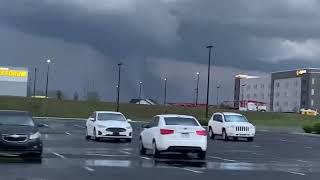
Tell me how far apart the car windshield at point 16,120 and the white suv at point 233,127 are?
68.1ft

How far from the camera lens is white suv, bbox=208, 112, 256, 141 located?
4078 cm

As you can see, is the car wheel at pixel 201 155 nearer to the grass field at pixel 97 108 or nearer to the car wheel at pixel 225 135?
the car wheel at pixel 225 135

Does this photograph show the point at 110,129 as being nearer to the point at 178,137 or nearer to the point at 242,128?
the point at 242,128

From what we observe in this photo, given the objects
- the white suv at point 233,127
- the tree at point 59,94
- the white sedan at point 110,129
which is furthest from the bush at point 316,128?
the tree at point 59,94

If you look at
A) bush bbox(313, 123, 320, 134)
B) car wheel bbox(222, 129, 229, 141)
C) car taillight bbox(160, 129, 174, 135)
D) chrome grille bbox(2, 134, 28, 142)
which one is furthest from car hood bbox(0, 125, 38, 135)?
bush bbox(313, 123, 320, 134)

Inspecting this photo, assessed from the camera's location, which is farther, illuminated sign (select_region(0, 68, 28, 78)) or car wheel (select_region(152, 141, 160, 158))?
illuminated sign (select_region(0, 68, 28, 78))

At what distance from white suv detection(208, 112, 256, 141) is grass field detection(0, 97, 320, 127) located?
53.6 metres

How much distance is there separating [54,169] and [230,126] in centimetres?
2436

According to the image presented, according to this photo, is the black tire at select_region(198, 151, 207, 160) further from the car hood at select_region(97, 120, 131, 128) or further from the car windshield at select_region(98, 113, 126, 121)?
the car windshield at select_region(98, 113, 126, 121)

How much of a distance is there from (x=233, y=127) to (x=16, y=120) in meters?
21.1

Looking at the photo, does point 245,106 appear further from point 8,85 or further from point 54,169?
point 54,169

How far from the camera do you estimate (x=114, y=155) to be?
944 inches

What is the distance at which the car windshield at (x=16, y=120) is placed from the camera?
21.5 m

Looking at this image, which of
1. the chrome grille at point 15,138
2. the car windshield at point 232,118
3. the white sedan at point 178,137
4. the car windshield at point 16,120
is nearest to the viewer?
the chrome grille at point 15,138
